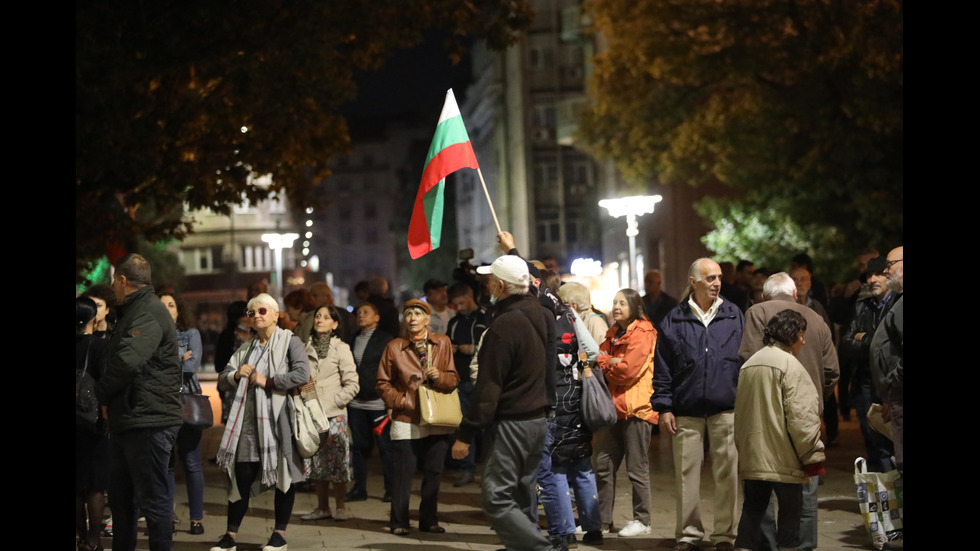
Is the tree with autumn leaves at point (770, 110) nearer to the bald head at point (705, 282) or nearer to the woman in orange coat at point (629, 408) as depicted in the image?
the woman in orange coat at point (629, 408)

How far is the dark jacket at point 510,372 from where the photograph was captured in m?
8.34

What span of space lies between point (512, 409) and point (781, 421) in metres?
1.71

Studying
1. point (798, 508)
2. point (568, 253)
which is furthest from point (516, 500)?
point (568, 253)

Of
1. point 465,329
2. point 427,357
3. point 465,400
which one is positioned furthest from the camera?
point 465,400

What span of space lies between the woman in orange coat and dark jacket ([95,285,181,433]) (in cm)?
363

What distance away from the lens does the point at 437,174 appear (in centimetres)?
1123

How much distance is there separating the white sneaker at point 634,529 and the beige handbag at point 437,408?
1607mm

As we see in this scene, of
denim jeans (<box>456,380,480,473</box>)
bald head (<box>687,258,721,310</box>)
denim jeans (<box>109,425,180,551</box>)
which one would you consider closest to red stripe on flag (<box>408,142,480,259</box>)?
bald head (<box>687,258,721,310</box>)

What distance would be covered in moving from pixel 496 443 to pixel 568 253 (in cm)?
7100

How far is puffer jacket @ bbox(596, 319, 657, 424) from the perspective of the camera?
10.8m

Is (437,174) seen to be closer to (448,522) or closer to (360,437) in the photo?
(448,522)

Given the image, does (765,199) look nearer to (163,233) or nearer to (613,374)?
(163,233)

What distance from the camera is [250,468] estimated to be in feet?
33.4

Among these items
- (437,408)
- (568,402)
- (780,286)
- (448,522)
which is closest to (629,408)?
(568,402)
